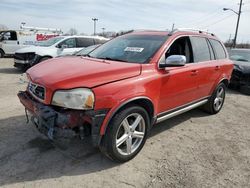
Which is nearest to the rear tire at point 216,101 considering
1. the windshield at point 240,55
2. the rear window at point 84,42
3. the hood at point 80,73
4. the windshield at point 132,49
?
the windshield at point 132,49

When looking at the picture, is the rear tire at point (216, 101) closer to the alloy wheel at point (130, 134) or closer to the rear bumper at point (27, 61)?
the alloy wheel at point (130, 134)

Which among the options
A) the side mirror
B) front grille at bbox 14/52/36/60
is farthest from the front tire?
front grille at bbox 14/52/36/60

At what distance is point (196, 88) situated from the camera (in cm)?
475

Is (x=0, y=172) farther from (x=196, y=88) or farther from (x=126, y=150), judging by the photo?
(x=196, y=88)

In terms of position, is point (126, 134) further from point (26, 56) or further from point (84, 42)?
point (84, 42)

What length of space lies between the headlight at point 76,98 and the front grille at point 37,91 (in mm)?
319

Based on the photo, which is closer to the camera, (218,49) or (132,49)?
(132,49)

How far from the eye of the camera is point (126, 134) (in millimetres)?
3445

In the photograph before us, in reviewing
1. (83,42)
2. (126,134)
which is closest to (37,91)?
(126,134)

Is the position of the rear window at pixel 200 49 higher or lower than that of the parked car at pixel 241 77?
higher

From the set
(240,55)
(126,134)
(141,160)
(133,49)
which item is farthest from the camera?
(240,55)

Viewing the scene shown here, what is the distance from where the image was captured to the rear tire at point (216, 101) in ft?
18.4

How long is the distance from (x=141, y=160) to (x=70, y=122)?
1.30 metres

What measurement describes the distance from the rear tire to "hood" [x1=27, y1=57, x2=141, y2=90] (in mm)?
2807
